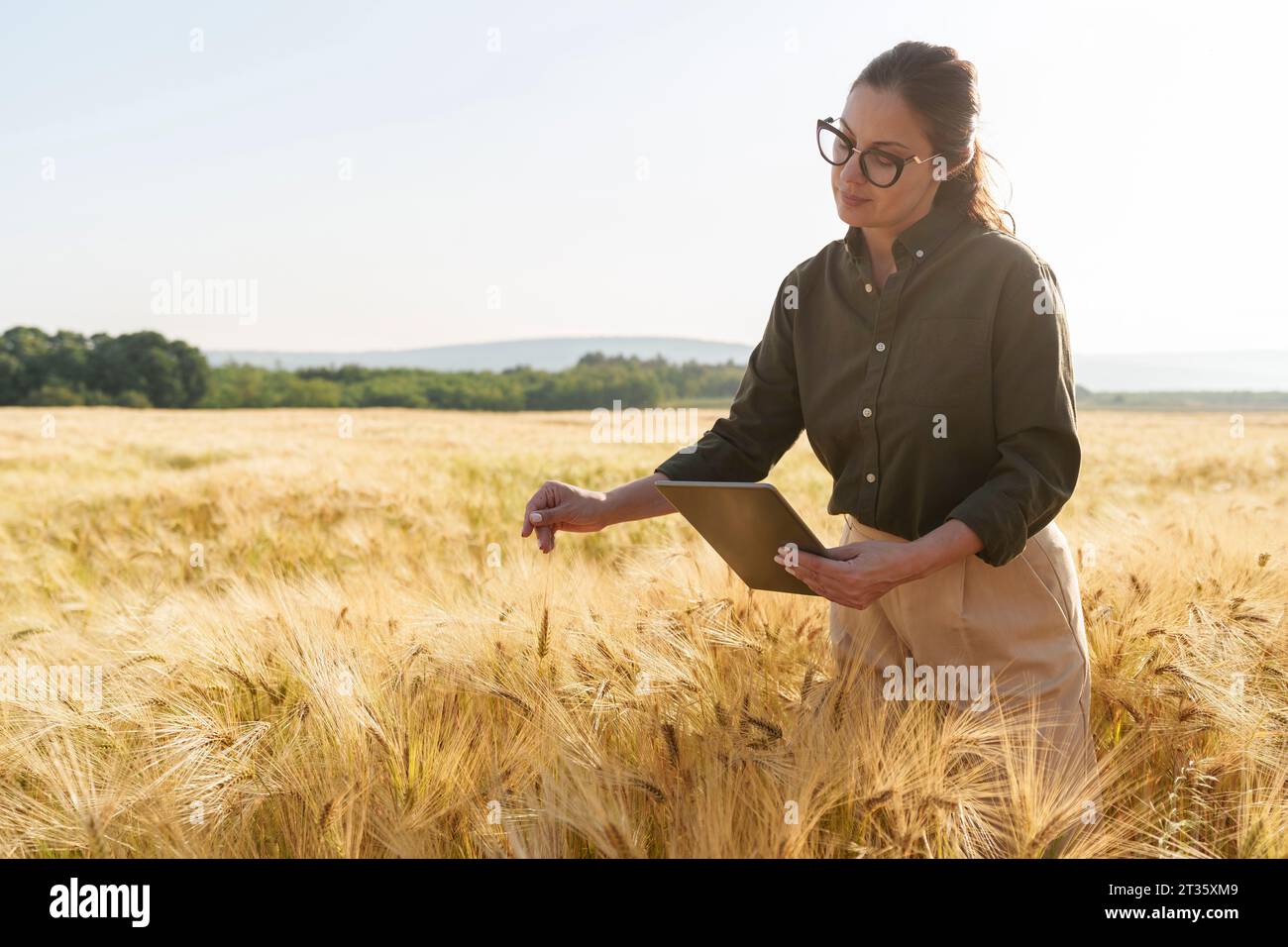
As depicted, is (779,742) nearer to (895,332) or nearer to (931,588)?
(931,588)

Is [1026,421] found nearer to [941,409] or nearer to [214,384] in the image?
[941,409]

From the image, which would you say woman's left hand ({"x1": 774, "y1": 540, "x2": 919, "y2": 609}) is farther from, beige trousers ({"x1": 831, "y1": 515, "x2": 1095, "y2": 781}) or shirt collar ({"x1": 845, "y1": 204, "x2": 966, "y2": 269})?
shirt collar ({"x1": 845, "y1": 204, "x2": 966, "y2": 269})

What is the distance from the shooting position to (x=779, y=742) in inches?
70.4

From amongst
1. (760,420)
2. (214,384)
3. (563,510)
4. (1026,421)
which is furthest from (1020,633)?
(214,384)

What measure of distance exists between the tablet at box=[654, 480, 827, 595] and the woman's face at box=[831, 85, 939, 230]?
0.64m

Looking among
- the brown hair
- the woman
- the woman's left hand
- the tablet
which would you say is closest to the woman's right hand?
the woman

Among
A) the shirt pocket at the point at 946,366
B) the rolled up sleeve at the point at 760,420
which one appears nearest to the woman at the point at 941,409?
the shirt pocket at the point at 946,366

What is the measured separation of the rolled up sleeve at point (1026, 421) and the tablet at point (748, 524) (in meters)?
0.30

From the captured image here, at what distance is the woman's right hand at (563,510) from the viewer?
2164mm

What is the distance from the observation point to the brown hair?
1.79m

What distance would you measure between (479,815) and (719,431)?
3.30 feet

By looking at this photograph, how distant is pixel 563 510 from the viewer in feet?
7.13

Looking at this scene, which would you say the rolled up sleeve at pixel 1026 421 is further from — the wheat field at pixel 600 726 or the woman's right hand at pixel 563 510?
the woman's right hand at pixel 563 510
